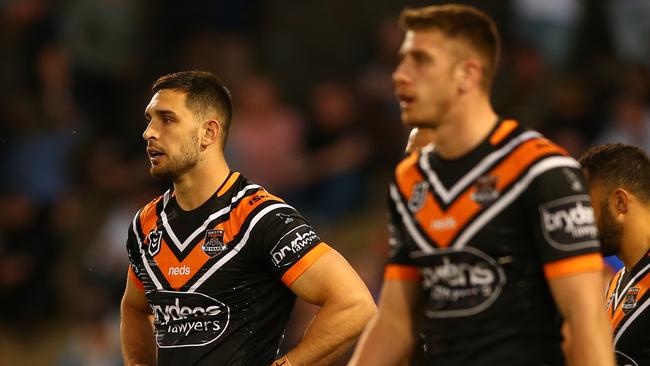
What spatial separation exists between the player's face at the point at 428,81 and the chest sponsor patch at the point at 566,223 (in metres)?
0.46

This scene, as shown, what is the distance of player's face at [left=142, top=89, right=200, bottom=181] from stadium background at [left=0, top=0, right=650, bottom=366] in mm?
4992

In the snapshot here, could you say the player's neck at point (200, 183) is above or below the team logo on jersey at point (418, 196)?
above

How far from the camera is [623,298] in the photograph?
5008mm

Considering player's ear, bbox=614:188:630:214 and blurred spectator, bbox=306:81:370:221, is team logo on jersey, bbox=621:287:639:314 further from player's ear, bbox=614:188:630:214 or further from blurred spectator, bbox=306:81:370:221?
blurred spectator, bbox=306:81:370:221

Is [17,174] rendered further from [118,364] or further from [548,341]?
[548,341]

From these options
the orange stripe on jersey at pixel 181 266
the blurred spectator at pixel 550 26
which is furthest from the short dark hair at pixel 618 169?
the blurred spectator at pixel 550 26

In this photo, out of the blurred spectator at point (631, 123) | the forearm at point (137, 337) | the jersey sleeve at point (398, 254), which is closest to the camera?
the jersey sleeve at point (398, 254)

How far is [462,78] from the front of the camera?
405 cm

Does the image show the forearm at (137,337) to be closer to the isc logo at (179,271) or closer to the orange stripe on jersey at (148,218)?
the orange stripe on jersey at (148,218)

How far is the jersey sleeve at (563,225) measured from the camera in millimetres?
3846

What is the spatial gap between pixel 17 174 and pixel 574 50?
511cm

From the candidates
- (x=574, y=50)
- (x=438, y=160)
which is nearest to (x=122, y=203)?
(x=574, y=50)

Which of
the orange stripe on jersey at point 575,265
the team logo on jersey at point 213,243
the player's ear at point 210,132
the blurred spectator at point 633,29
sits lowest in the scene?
the orange stripe on jersey at point 575,265

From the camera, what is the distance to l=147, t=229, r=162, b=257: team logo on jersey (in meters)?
5.38
